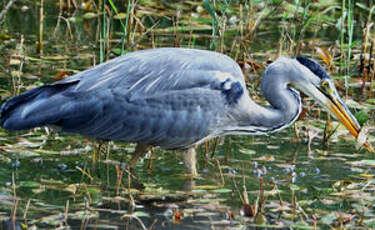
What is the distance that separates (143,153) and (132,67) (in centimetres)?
77

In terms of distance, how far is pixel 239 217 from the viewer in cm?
541

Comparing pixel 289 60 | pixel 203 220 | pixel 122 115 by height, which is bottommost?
pixel 203 220

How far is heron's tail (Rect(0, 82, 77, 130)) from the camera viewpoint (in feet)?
19.2

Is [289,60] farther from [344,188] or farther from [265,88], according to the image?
[344,188]

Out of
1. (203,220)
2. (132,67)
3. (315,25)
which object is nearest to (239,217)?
(203,220)

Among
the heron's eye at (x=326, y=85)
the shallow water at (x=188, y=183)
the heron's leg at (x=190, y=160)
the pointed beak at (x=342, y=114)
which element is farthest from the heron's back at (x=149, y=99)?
the pointed beak at (x=342, y=114)

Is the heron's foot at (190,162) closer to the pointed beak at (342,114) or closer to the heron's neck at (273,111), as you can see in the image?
the heron's neck at (273,111)

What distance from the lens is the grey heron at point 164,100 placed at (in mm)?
5988

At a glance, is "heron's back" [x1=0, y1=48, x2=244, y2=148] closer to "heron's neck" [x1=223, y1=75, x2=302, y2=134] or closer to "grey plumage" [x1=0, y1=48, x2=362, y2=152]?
"grey plumage" [x1=0, y1=48, x2=362, y2=152]

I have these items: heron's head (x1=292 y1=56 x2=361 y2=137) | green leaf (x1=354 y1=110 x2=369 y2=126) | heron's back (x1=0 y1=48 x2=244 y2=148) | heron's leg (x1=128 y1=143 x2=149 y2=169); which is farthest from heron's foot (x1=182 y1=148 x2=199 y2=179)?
green leaf (x1=354 y1=110 x2=369 y2=126)

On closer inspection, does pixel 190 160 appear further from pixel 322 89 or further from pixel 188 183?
pixel 322 89

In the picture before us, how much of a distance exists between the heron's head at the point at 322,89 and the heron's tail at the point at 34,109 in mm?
1888

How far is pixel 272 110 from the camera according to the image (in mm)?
6520

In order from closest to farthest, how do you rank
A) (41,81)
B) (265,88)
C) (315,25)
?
(265,88), (41,81), (315,25)
